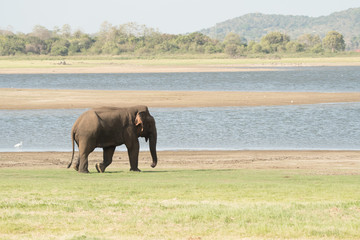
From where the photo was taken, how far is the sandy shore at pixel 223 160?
23562mm

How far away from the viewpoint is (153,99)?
5694 centimetres

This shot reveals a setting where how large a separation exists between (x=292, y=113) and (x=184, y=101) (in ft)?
38.0

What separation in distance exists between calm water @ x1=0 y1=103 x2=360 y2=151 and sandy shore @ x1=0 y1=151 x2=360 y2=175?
274cm

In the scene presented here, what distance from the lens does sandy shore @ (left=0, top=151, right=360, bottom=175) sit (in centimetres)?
2356

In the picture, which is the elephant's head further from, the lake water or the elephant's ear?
the lake water

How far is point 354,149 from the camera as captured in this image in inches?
1190

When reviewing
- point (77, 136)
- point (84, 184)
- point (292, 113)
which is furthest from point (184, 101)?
point (84, 184)

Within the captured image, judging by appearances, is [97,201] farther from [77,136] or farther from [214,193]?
[77,136]

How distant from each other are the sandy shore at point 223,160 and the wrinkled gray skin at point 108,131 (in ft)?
4.83

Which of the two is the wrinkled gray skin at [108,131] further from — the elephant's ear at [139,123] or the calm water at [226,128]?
the calm water at [226,128]

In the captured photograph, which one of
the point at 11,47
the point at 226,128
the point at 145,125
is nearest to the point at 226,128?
the point at 226,128

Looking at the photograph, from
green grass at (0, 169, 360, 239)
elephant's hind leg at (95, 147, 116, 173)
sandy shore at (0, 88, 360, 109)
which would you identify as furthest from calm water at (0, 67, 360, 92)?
green grass at (0, 169, 360, 239)

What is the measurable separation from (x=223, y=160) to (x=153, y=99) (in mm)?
31381

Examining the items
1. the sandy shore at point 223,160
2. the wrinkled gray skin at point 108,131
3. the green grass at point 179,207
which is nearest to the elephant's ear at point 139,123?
the wrinkled gray skin at point 108,131
